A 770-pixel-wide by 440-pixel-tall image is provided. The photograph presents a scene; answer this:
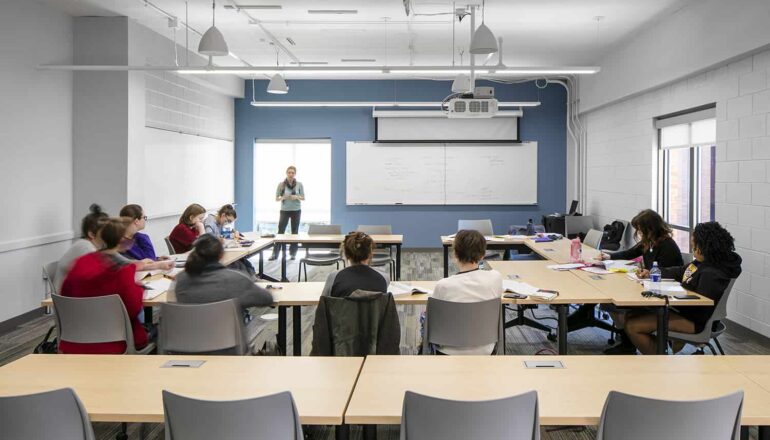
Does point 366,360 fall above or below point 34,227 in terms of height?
below

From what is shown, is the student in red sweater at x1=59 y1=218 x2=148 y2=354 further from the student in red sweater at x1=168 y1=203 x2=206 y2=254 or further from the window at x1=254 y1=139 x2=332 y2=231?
the window at x1=254 y1=139 x2=332 y2=231

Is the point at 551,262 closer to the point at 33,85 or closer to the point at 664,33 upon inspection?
the point at 664,33

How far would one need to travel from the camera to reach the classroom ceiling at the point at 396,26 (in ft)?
20.6

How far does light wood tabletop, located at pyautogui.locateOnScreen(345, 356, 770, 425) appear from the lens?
195 centimetres

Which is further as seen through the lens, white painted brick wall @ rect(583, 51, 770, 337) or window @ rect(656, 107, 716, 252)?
window @ rect(656, 107, 716, 252)

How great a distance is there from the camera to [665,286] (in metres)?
4.09

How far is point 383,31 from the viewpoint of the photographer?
7.42 metres

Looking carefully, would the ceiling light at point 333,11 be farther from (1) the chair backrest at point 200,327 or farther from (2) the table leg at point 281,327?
(1) the chair backrest at point 200,327

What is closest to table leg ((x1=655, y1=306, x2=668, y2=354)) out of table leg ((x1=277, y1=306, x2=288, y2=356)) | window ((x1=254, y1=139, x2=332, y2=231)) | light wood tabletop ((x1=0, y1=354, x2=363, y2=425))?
light wood tabletop ((x1=0, y1=354, x2=363, y2=425))

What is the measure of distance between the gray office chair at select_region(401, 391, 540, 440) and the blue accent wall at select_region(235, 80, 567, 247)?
366 inches

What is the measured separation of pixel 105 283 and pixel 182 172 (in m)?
5.37

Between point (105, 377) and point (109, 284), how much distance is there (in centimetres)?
130

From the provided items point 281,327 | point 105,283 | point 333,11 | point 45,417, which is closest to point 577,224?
point 333,11

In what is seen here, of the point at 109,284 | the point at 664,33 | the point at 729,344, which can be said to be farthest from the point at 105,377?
the point at 664,33
